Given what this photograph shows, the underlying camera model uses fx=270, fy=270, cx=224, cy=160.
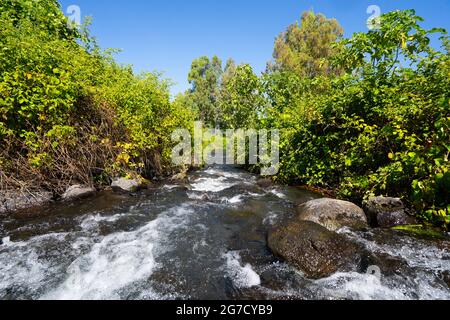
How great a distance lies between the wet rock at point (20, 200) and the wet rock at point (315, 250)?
663 cm

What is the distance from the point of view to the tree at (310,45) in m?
26.7

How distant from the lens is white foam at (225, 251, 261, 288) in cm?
428

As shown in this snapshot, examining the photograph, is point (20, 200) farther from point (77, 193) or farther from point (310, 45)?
point (310, 45)

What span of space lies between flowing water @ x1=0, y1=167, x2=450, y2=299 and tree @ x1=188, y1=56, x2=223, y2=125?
113ft

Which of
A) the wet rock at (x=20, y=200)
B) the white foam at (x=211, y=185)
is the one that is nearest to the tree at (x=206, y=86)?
the white foam at (x=211, y=185)

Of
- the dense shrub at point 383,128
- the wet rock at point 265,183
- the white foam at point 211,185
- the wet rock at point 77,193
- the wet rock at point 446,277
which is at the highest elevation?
the dense shrub at point 383,128

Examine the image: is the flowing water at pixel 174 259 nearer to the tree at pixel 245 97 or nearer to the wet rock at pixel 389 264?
the wet rock at pixel 389 264

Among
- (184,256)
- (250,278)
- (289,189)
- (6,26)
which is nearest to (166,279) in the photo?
(184,256)

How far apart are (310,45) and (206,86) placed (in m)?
18.2

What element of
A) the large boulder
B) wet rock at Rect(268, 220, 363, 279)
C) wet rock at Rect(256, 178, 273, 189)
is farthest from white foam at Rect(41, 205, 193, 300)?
wet rock at Rect(256, 178, 273, 189)

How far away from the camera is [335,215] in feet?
21.1

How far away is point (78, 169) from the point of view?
8.60 m

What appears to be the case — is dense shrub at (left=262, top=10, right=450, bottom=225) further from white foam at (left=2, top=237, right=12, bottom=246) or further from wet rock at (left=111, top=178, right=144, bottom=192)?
white foam at (left=2, top=237, right=12, bottom=246)

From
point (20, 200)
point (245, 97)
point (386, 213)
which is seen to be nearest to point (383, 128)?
point (386, 213)
